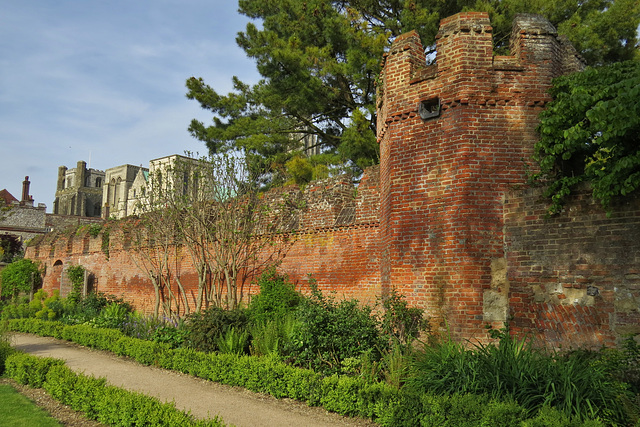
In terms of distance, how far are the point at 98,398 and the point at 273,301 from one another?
535 cm

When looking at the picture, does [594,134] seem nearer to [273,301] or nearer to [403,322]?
[403,322]

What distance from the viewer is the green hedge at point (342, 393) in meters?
5.18

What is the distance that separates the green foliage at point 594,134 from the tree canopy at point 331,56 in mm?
8419

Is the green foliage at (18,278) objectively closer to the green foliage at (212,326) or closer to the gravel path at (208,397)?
the gravel path at (208,397)

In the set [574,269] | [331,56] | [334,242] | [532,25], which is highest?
[331,56]

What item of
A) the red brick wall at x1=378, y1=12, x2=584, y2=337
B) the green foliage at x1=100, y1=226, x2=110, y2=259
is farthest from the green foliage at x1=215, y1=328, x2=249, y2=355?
the green foliage at x1=100, y1=226, x2=110, y2=259

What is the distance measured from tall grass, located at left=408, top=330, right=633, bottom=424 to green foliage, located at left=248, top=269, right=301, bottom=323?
491 centimetres

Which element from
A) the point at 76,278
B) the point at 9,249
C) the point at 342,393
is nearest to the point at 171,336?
the point at 342,393

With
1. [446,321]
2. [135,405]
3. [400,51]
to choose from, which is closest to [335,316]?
[446,321]

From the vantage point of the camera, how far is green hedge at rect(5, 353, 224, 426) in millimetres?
5719

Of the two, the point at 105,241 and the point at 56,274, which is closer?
the point at 105,241

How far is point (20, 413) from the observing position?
22.2 feet

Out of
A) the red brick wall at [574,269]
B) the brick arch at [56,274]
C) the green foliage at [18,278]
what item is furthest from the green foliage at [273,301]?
the green foliage at [18,278]

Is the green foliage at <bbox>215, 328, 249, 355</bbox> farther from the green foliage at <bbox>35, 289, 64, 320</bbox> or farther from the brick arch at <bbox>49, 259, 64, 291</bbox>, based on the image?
the brick arch at <bbox>49, 259, 64, 291</bbox>
